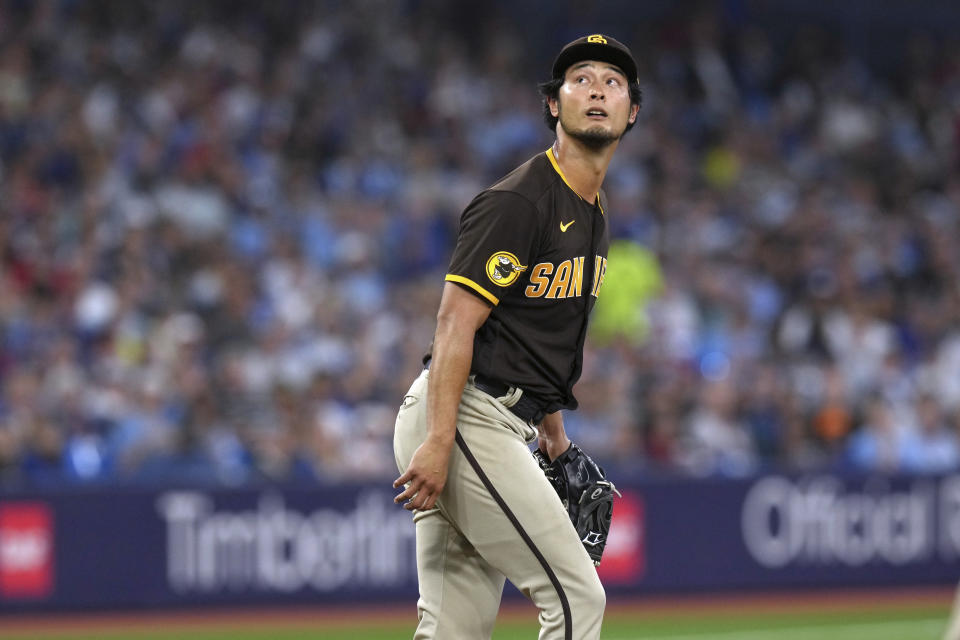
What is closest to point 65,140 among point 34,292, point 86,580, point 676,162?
point 34,292

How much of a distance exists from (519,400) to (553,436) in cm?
41

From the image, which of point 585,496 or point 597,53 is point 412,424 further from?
point 597,53

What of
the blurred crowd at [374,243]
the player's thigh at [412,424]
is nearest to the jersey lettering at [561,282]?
Answer: the player's thigh at [412,424]

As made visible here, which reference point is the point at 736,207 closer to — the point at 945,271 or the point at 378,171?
the point at 945,271

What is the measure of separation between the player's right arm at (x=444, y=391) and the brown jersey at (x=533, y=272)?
0.26 feet

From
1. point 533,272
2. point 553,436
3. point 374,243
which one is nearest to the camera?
point 533,272

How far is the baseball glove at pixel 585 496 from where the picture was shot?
4742 mm

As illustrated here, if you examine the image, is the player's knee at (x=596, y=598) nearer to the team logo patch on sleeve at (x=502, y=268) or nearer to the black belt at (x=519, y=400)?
the black belt at (x=519, y=400)

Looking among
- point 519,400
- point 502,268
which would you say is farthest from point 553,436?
point 502,268

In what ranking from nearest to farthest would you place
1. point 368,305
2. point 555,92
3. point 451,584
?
point 451,584
point 555,92
point 368,305

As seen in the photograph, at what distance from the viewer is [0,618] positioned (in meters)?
10.2

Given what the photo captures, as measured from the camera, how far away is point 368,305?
42.0 feet

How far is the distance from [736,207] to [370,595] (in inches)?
274

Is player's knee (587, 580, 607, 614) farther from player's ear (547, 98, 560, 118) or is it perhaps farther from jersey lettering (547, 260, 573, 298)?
player's ear (547, 98, 560, 118)
